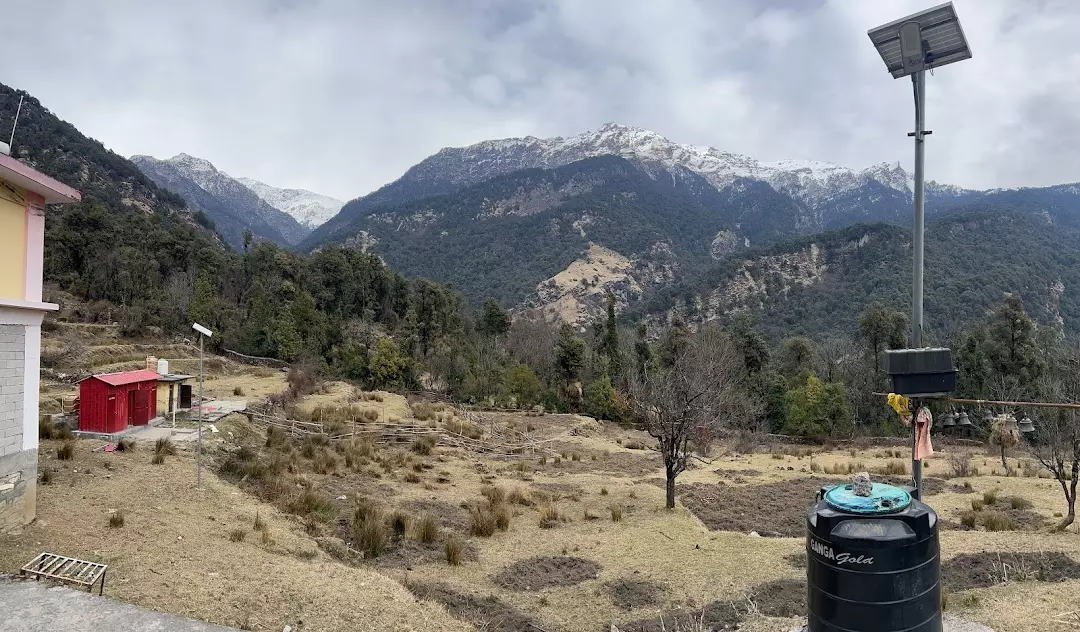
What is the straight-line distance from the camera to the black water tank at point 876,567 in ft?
14.2

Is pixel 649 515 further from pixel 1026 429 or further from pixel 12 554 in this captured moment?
pixel 12 554

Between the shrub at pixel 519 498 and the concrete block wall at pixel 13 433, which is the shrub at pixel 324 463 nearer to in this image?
the shrub at pixel 519 498

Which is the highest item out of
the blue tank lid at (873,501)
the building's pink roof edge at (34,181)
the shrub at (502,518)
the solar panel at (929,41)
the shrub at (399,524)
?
the solar panel at (929,41)

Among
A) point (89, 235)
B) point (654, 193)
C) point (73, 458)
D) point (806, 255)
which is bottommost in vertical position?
point (73, 458)

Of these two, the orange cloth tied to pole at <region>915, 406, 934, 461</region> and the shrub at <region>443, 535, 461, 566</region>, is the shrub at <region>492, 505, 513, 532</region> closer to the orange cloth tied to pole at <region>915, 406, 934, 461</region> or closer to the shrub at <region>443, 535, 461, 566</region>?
the shrub at <region>443, 535, 461, 566</region>

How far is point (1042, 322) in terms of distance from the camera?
7250 centimetres

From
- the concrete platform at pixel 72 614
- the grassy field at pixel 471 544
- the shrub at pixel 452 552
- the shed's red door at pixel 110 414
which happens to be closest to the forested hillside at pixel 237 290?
the shed's red door at pixel 110 414

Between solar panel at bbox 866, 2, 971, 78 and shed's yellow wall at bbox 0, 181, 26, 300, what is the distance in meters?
10.6

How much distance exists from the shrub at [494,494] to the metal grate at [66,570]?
29.0 ft

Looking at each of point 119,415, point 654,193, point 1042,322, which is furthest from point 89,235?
point 654,193

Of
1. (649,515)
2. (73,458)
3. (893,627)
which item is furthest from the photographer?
(649,515)

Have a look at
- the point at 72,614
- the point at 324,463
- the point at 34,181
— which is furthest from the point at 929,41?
the point at 324,463

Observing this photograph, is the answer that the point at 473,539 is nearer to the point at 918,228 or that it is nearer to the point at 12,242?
the point at 12,242

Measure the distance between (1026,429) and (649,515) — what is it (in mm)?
8307
